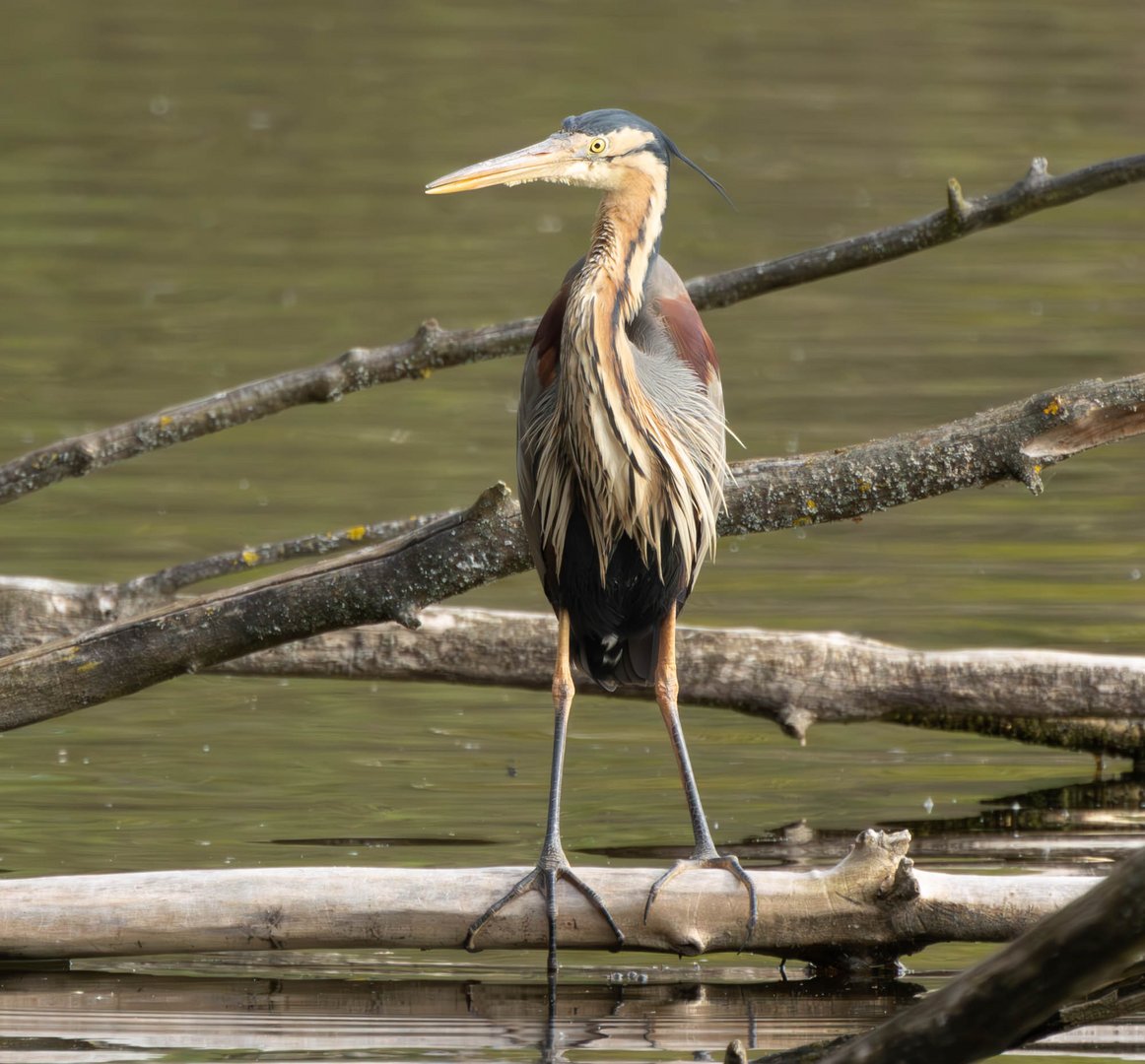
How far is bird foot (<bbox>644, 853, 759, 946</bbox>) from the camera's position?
4.06m

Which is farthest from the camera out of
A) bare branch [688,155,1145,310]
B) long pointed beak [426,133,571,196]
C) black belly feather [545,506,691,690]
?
bare branch [688,155,1145,310]

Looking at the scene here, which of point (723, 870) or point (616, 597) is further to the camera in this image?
point (616, 597)

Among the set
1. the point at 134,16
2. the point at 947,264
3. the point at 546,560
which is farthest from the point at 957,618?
the point at 134,16

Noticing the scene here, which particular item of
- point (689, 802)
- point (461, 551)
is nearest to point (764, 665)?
point (689, 802)

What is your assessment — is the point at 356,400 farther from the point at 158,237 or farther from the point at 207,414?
the point at 207,414

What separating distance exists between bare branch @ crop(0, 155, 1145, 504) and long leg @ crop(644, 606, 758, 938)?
108 cm

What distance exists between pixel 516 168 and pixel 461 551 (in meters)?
0.89

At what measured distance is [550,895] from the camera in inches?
163

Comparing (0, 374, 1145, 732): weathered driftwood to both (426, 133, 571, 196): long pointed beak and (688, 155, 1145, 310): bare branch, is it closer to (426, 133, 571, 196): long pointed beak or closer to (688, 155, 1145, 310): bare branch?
(426, 133, 571, 196): long pointed beak

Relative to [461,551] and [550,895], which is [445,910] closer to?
[550,895]

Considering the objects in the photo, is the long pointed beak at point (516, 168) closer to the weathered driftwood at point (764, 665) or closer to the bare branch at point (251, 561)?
the bare branch at point (251, 561)

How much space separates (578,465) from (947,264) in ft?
32.8

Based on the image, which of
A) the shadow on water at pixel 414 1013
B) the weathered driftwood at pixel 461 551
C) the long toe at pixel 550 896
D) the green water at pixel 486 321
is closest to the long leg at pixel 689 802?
the long toe at pixel 550 896

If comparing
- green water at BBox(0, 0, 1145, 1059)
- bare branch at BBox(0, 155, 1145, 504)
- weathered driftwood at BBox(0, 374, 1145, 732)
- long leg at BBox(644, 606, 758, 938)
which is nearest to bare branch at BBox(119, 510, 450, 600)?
bare branch at BBox(0, 155, 1145, 504)
